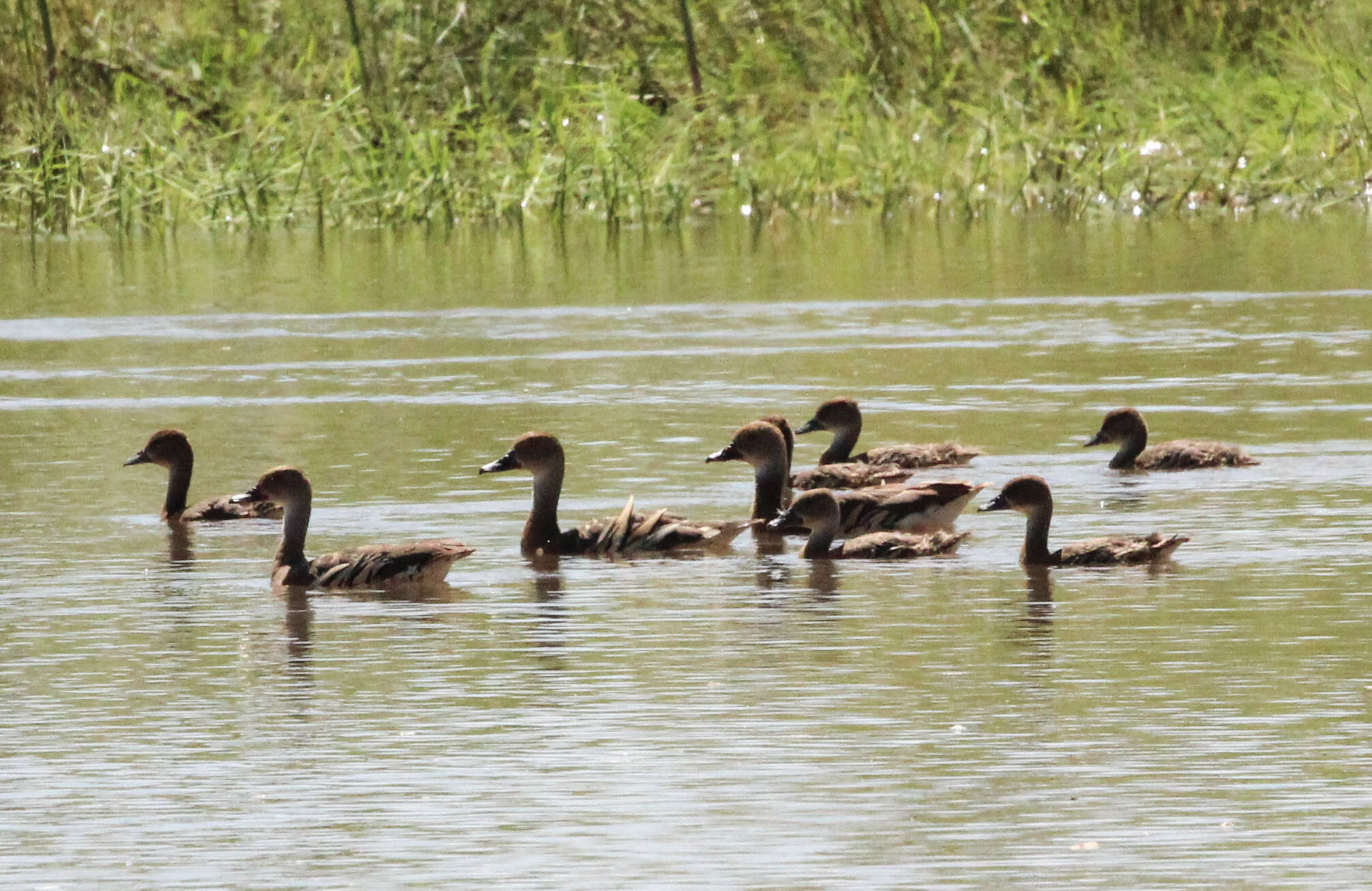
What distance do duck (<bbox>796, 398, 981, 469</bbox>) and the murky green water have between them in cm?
20

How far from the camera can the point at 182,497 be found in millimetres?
12617

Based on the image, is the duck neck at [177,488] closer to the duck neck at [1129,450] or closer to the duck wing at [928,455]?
the duck wing at [928,455]

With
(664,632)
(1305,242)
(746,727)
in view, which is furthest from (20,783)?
(1305,242)

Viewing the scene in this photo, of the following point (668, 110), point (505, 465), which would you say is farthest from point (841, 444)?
point (668, 110)

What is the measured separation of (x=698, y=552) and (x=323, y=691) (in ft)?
9.26

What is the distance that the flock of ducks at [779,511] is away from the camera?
34.6 ft

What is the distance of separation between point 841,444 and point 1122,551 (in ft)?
10.9

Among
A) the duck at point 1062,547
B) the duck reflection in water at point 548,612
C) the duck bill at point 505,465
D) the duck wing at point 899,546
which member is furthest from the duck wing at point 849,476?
the duck reflection in water at point 548,612

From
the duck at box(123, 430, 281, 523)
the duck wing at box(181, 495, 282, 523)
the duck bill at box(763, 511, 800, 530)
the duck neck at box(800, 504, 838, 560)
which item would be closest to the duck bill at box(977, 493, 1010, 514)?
the duck neck at box(800, 504, 838, 560)

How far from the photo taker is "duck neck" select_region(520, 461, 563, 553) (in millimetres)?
11203

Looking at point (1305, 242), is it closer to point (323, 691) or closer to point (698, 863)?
point (323, 691)

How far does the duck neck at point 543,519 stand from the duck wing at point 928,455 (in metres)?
2.03

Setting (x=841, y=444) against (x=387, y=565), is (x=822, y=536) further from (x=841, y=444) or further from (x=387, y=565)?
(x=841, y=444)

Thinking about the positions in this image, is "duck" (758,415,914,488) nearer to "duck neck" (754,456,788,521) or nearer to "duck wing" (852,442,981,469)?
"duck wing" (852,442,981,469)
